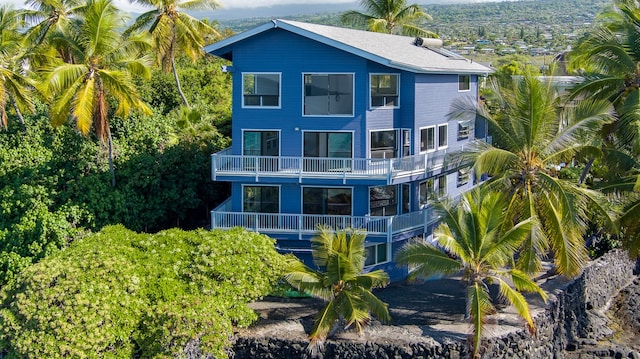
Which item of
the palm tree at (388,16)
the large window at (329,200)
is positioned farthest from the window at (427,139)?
the palm tree at (388,16)

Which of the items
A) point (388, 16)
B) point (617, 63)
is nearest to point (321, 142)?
point (617, 63)

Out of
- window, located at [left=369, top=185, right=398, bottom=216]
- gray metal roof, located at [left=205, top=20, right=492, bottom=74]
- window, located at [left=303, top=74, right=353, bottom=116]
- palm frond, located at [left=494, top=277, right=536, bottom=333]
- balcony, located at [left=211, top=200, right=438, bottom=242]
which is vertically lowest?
palm frond, located at [left=494, top=277, right=536, bottom=333]

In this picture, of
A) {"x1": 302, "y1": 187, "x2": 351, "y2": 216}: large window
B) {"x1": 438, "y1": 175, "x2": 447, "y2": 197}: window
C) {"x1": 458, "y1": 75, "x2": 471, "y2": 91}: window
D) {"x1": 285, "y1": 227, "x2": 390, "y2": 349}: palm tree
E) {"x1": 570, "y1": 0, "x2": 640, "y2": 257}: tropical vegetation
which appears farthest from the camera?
{"x1": 458, "y1": 75, "x2": 471, "y2": 91}: window

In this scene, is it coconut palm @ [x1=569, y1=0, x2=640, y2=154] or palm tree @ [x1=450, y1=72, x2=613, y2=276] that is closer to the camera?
palm tree @ [x1=450, y1=72, x2=613, y2=276]

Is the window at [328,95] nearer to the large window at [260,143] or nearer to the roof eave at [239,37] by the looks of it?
the large window at [260,143]

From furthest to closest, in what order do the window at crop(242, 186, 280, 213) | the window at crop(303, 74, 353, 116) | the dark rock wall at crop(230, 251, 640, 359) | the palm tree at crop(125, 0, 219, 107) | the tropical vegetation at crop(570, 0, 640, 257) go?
the palm tree at crop(125, 0, 219, 107) → the window at crop(242, 186, 280, 213) → the window at crop(303, 74, 353, 116) → the tropical vegetation at crop(570, 0, 640, 257) → the dark rock wall at crop(230, 251, 640, 359)

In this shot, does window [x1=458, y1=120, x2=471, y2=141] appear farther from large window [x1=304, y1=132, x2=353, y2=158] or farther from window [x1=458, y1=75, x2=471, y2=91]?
large window [x1=304, y1=132, x2=353, y2=158]

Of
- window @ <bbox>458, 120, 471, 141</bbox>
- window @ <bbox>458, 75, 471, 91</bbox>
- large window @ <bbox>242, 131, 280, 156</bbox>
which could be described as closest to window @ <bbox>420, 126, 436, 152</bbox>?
window @ <bbox>458, 120, 471, 141</bbox>
